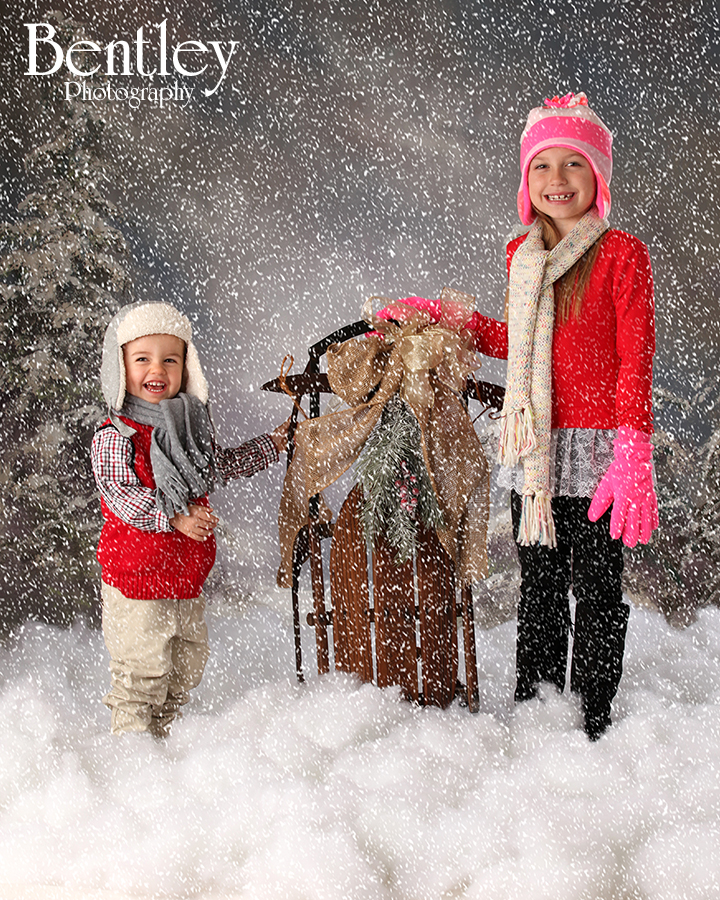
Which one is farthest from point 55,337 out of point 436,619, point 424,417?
point 436,619

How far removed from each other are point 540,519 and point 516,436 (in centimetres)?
20

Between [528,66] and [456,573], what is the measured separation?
1.84 m

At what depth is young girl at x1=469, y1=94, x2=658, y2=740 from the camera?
205 centimetres

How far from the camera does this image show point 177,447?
2.11 m

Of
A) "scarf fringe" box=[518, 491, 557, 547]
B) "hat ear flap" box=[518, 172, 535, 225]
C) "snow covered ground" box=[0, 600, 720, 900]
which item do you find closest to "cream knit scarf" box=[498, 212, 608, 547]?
"scarf fringe" box=[518, 491, 557, 547]

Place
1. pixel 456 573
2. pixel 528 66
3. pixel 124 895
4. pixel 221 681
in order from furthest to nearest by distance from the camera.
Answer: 1. pixel 528 66
2. pixel 221 681
3. pixel 456 573
4. pixel 124 895

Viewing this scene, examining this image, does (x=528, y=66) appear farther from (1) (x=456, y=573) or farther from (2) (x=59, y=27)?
(1) (x=456, y=573)

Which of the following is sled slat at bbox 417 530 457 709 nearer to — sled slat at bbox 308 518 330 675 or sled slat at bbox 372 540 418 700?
sled slat at bbox 372 540 418 700

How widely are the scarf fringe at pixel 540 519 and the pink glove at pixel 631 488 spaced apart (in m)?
0.14

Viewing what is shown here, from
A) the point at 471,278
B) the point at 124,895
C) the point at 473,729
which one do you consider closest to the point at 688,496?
the point at 471,278

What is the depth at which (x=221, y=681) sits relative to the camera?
8.95 ft

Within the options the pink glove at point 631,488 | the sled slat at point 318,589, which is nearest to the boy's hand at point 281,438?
the sled slat at point 318,589

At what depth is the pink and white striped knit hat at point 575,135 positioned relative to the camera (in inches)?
81.0

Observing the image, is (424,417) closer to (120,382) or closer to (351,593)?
(351,593)
